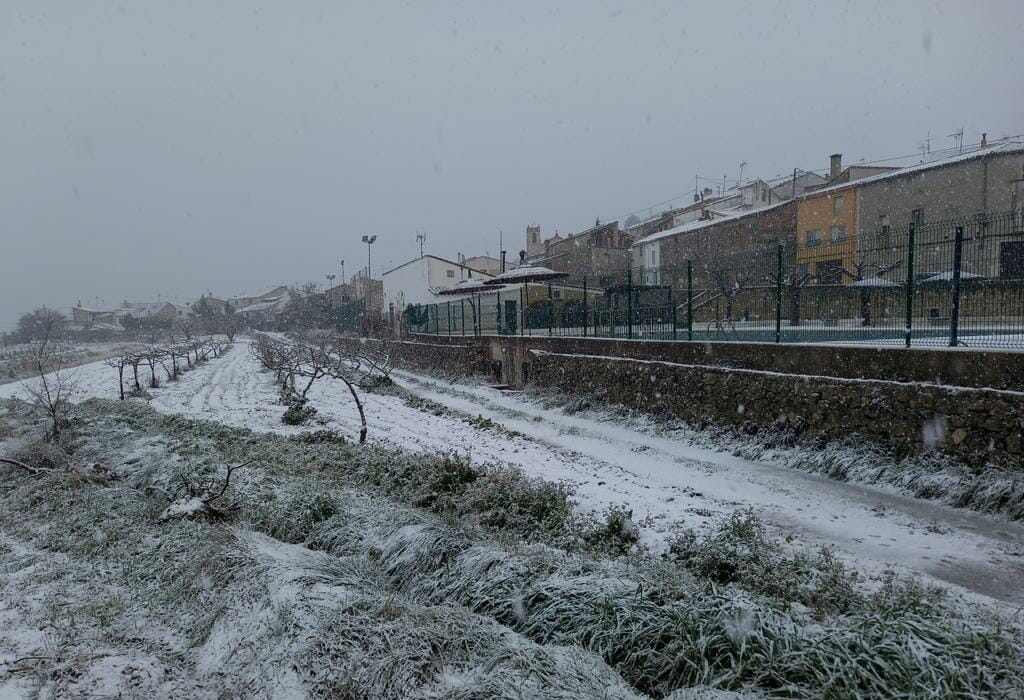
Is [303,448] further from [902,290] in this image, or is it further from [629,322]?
[902,290]

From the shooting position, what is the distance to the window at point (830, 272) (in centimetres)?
1021

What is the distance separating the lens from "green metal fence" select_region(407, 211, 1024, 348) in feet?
25.0

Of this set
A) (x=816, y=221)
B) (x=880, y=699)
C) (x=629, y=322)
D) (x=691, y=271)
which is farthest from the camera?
(x=816, y=221)

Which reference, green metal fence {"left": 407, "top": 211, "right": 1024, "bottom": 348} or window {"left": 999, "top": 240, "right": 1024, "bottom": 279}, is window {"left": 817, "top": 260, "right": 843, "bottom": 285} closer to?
green metal fence {"left": 407, "top": 211, "right": 1024, "bottom": 348}

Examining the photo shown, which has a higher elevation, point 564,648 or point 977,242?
point 977,242

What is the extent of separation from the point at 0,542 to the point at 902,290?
1213cm

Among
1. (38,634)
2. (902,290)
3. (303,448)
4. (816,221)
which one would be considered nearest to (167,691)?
(38,634)

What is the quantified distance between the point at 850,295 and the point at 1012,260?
7.83ft

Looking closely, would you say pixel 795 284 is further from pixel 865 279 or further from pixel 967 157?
pixel 967 157

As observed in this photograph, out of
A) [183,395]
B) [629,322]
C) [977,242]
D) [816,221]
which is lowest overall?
[183,395]

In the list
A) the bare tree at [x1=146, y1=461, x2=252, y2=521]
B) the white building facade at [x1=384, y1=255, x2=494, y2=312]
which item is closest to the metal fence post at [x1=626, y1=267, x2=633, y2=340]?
the bare tree at [x1=146, y1=461, x2=252, y2=521]

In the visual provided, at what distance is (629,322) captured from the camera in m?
14.5

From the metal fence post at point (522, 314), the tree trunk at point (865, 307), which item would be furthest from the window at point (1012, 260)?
the metal fence post at point (522, 314)

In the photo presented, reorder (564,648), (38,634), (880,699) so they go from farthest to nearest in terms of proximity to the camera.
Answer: (38,634) → (564,648) → (880,699)
